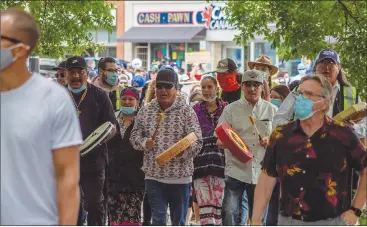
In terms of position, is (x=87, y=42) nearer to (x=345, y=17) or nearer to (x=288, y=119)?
(x=345, y=17)

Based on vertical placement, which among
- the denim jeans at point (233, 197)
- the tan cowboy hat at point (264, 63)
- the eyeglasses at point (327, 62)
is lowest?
the denim jeans at point (233, 197)

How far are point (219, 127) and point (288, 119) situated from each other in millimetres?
1593

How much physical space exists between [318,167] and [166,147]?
3632 mm

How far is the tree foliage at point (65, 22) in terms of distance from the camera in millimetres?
15711

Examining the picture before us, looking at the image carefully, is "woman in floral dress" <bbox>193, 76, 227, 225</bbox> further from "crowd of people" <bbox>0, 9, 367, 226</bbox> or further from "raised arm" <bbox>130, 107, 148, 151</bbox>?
"raised arm" <bbox>130, 107, 148, 151</bbox>

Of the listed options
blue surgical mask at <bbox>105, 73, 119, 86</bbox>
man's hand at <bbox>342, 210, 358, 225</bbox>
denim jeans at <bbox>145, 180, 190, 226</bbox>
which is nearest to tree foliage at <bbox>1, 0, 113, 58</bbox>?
blue surgical mask at <bbox>105, 73, 119, 86</bbox>

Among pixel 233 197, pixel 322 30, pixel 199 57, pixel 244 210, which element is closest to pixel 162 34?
pixel 199 57

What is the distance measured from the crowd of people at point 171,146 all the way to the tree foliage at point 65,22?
3143 millimetres

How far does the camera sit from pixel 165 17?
52.2 metres

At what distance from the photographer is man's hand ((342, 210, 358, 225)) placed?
690 centimetres

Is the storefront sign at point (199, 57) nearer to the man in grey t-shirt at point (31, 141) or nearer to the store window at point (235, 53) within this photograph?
the store window at point (235, 53)

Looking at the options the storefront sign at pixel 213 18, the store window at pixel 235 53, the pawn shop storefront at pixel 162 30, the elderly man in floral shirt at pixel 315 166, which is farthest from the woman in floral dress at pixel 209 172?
the storefront sign at pixel 213 18

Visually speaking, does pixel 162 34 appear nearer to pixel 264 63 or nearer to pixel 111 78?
pixel 264 63

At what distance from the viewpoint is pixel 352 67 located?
561 inches
